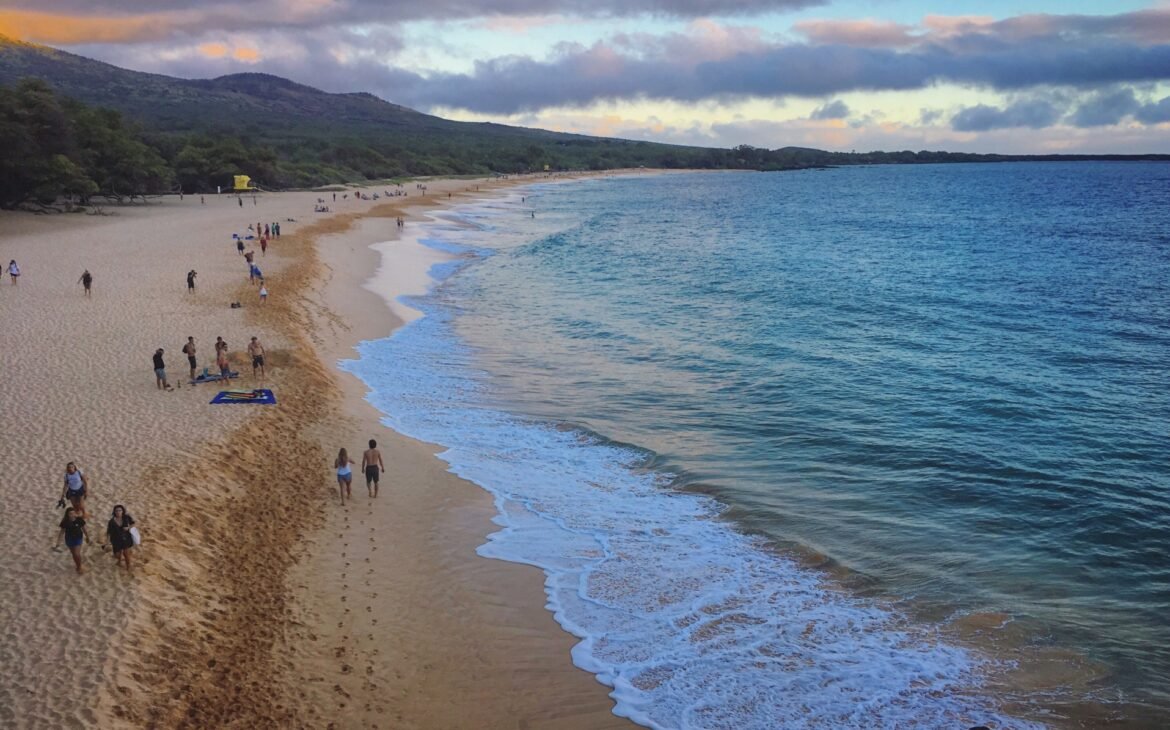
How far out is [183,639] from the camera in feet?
34.7

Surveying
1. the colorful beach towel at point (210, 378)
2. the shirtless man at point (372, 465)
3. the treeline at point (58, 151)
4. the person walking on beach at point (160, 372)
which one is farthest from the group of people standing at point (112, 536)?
the treeline at point (58, 151)

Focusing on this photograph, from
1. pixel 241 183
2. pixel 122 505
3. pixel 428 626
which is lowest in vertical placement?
pixel 428 626

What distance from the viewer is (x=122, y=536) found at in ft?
38.3

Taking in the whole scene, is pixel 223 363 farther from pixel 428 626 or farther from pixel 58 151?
pixel 58 151

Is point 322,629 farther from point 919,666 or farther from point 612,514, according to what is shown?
point 919,666

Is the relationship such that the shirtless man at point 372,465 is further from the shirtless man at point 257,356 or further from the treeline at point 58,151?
the treeline at point 58,151

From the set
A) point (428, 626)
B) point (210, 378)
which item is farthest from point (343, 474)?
point (210, 378)

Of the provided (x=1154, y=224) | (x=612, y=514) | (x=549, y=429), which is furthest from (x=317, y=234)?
(x=1154, y=224)

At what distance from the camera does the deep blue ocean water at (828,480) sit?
10922mm

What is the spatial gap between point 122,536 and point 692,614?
8.35 m

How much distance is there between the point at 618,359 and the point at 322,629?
57.3 feet

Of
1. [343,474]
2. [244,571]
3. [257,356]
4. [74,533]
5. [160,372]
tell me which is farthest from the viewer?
[257,356]

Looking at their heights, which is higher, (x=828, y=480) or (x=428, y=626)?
(x=828, y=480)

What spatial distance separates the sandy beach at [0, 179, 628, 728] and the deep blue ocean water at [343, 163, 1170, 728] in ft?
3.24
